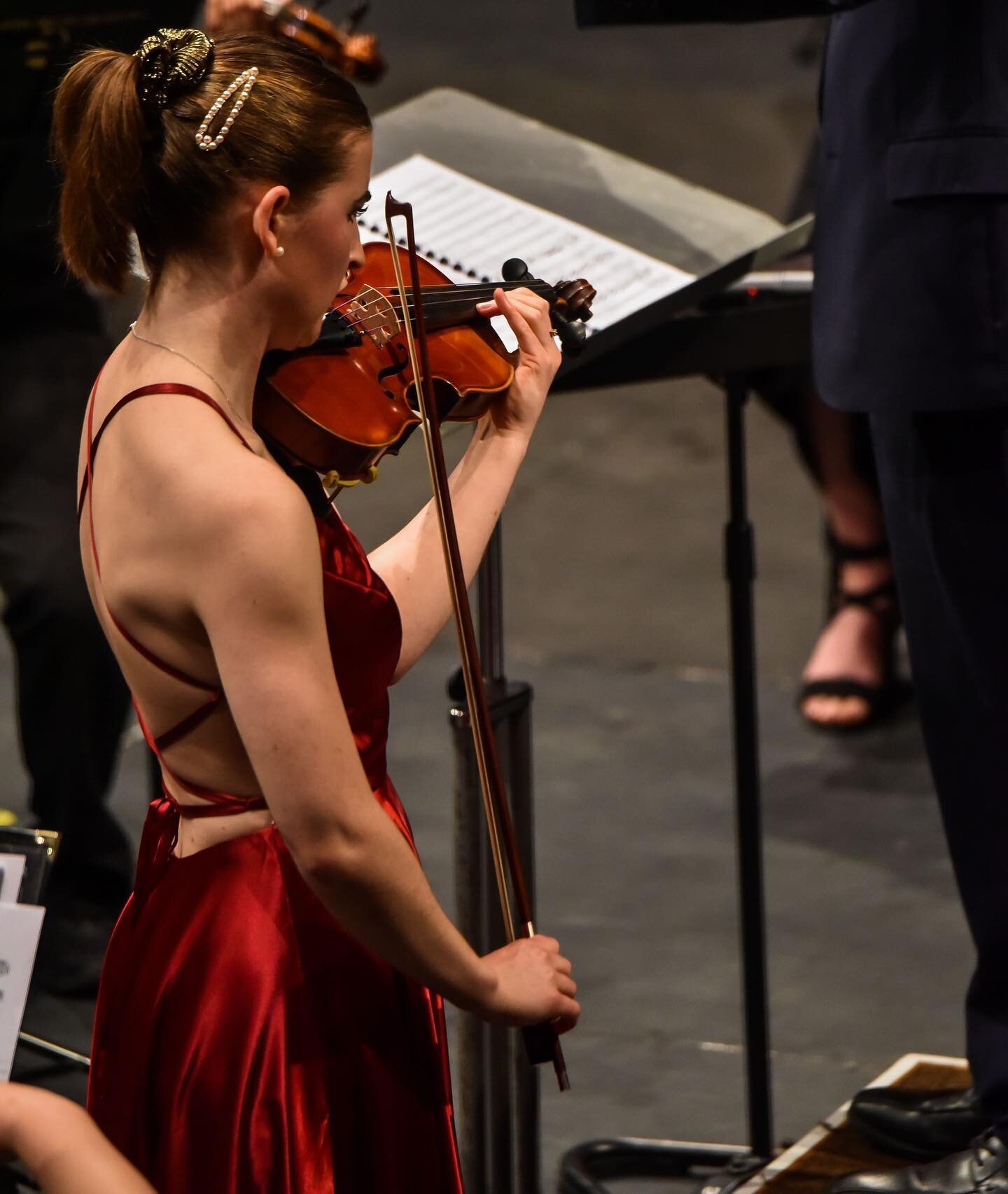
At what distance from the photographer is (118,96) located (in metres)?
1.39

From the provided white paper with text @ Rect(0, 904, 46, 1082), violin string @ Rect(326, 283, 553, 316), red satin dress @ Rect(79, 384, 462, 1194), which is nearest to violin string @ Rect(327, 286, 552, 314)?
violin string @ Rect(326, 283, 553, 316)

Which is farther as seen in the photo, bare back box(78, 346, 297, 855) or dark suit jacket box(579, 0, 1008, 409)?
dark suit jacket box(579, 0, 1008, 409)

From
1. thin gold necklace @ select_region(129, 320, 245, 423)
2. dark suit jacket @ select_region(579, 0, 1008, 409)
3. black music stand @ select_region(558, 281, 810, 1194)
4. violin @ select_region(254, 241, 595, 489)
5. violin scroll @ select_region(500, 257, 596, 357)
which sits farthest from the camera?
black music stand @ select_region(558, 281, 810, 1194)

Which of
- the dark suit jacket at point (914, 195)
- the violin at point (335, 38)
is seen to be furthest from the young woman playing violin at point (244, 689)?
the violin at point (335, 38)

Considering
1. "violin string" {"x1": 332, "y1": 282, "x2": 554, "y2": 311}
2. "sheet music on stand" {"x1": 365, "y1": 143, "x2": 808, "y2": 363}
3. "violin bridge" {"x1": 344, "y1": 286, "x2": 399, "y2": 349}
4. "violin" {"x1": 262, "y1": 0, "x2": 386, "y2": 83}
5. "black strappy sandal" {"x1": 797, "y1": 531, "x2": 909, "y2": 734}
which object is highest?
"violin" {"x1": 262, "y1": 0, "x2": 386, "y2": 83}

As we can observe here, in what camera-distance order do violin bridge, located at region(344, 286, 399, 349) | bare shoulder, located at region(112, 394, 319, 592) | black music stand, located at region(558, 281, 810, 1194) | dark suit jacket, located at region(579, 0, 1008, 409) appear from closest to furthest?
bare shoulder, located at region(112, 394, 319, 592)
violin bridge, located at region(344, 286, 399, 349)
dark suit jacket, located at region(579, 0, 1008, 409)
black music stand, located at region(558, 281, 810, 1194)

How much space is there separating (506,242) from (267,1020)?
0.93 metres

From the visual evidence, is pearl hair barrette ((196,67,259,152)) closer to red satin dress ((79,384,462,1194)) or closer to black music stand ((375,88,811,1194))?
red satin dress ((79,384,462,1194))

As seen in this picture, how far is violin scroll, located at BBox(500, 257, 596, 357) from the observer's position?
5.90 ft

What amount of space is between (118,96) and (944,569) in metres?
1.03

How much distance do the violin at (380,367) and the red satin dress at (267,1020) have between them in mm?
75

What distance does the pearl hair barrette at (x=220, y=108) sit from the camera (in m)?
1.36

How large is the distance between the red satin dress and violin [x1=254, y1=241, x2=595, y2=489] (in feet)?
0.24

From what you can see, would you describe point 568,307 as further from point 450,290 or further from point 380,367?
point 380,367
